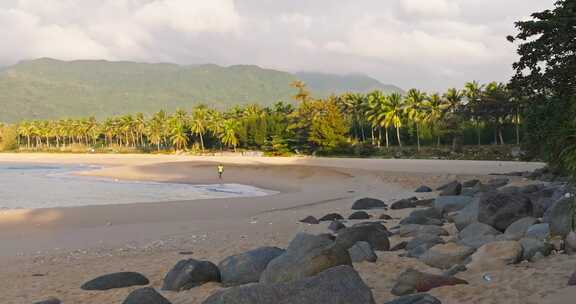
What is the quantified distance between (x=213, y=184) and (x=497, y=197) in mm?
33128

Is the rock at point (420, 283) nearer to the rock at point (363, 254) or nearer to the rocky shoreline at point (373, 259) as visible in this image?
the rocky shoreline at point (373, 259)

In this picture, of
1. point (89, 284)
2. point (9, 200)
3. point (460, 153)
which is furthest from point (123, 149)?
point (89, 284)

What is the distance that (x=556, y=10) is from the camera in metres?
25.6

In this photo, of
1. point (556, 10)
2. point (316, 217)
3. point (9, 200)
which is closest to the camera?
point (316, 217)

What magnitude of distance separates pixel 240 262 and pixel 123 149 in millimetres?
130356

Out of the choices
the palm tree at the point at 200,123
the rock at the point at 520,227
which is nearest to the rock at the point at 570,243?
the rock at the point at 520,227

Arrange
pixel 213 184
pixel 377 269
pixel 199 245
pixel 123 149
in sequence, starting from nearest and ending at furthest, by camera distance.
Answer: pixel 377 269 → pixel 199 245 → pixel 213 184 → pixel 123 149

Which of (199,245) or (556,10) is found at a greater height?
(556,10)

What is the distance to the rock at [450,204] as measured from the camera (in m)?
18.5

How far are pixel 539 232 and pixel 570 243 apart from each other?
1.79m

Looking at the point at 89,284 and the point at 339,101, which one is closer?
the point at 89,284

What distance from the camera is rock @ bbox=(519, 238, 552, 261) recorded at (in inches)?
390

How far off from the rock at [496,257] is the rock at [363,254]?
2316 millimetres

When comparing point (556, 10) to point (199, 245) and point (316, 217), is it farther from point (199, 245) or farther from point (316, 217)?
point (199, 245)
